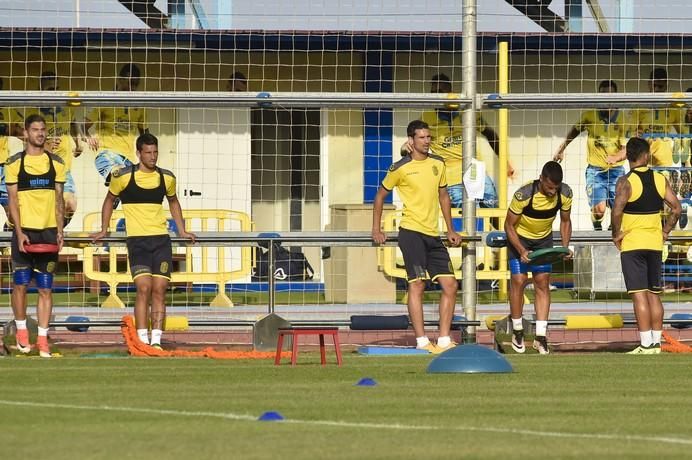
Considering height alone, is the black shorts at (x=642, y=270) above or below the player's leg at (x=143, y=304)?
above

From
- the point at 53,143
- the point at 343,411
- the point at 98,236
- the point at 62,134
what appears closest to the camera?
the point at 343,411

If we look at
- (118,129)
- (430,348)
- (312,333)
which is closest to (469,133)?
(430,348)

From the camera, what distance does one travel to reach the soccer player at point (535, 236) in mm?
14477

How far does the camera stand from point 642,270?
552 inches

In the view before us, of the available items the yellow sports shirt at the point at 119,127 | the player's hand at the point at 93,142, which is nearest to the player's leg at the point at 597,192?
the yellow sports shirt at the point at 119,127

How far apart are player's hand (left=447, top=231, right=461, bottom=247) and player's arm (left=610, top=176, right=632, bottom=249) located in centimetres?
147

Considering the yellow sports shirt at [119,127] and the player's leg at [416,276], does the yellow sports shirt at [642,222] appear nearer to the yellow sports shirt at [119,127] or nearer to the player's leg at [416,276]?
the player's leg at [416,276]

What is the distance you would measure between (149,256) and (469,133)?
11.0ft

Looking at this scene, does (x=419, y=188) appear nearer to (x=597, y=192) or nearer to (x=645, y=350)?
(x=645, y=350)

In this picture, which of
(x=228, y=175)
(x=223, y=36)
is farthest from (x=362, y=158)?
(x=223, y=36)

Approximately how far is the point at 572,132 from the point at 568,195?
25.4ft

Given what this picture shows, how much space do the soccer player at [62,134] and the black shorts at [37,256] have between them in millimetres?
6895

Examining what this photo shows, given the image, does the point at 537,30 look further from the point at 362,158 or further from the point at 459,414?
the point at 459,414

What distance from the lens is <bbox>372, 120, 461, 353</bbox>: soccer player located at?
1424cm
